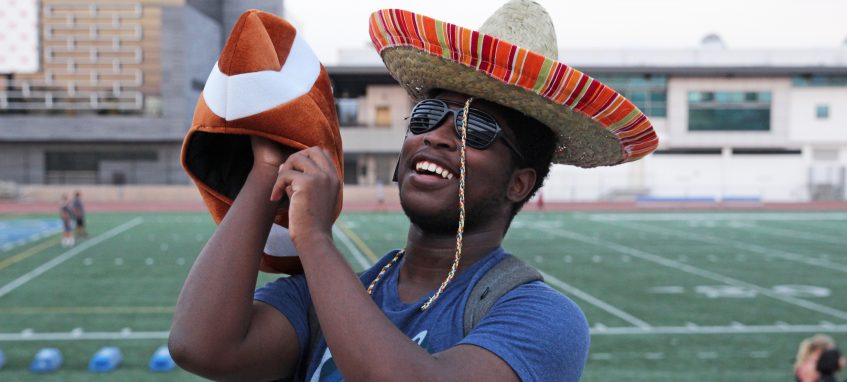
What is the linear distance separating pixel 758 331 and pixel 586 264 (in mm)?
6669

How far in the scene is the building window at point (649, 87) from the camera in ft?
156

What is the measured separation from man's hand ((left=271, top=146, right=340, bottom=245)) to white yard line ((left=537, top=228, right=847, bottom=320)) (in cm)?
1128

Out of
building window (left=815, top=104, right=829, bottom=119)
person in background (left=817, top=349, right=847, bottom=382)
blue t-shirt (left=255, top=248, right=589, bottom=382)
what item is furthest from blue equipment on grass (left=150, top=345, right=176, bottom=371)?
building window (left=815, top=104, right=829, bottom=119)

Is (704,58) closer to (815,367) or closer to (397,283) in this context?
(815,367)

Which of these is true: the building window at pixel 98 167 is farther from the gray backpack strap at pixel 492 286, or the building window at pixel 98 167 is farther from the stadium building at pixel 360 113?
the gray backpack strap at pixel 492 286

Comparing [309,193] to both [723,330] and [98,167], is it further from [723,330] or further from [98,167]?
[98,167]

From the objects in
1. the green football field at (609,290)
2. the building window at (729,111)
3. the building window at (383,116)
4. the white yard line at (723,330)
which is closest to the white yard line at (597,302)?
the green football field at (609,290)

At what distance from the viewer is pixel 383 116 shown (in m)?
47.2

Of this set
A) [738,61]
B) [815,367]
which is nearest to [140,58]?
[738,61]

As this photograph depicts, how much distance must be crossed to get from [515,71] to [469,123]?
159 millimetres

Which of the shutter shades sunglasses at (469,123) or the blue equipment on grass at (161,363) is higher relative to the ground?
the shutter shades sunglasses at (469,123)

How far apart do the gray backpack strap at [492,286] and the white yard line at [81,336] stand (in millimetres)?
8211

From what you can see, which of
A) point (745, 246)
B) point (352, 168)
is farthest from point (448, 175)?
point (352, 168)

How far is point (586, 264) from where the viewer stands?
16.6 metres
